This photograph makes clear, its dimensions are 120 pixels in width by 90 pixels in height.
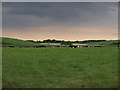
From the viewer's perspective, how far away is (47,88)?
1136 centimetres

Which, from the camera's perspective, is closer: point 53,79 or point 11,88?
point 11,88

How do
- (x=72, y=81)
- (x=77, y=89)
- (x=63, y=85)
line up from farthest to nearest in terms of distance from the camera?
1. (x=72, y=81)
2. (x=63, y=85)
3. (x=77, y=89)

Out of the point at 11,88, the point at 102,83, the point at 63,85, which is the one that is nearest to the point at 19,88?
the point at 11,88

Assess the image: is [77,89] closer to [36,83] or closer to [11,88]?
[36,83]

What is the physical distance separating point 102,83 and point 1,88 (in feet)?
22.9

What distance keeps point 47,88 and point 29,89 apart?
115cm

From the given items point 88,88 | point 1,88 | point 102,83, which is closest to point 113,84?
point 102,83

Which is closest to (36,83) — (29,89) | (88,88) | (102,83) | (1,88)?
(29,89)

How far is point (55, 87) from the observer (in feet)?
38.3

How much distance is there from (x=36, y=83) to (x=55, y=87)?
1660mm

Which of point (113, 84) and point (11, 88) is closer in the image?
point (11, 88)

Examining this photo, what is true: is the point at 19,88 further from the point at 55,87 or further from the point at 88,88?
the point at 88,88

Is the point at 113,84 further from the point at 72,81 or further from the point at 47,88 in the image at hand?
the point at 47,88

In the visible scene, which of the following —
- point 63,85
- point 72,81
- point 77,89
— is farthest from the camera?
point 72,81
